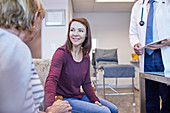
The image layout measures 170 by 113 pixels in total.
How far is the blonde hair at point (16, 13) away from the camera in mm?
443

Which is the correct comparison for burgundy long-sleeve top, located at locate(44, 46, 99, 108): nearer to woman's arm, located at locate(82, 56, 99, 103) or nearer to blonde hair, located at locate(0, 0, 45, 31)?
woman's arm, located at locate(82, 56, 99, 103)

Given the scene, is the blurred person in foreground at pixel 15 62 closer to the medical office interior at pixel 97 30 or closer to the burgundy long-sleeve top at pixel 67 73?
the burgundy long-sleeve top at pixel 67 73

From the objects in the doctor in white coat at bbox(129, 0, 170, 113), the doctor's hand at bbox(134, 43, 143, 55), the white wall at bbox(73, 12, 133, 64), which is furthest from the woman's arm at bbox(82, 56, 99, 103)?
the white wall at bbox(73, 12, 133, 64)

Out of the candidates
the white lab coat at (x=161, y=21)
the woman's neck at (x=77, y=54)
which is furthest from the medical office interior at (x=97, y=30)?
the woman's neck at (x=77, y=54)

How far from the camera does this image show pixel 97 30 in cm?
523

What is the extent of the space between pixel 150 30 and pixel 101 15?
4.06m

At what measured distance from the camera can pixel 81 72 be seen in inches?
42.7

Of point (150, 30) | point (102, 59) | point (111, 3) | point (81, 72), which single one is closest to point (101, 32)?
point (111, 3)

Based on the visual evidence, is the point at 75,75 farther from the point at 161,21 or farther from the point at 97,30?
the point at 97,30

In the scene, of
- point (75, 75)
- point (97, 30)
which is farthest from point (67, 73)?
point (97, 30)

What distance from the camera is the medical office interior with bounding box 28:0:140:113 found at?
3.34 meters

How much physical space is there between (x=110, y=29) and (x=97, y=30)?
16.6 inches

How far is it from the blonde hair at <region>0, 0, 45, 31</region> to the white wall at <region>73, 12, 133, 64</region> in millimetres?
4787

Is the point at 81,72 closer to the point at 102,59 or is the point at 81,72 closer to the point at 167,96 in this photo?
the point at 167,96
